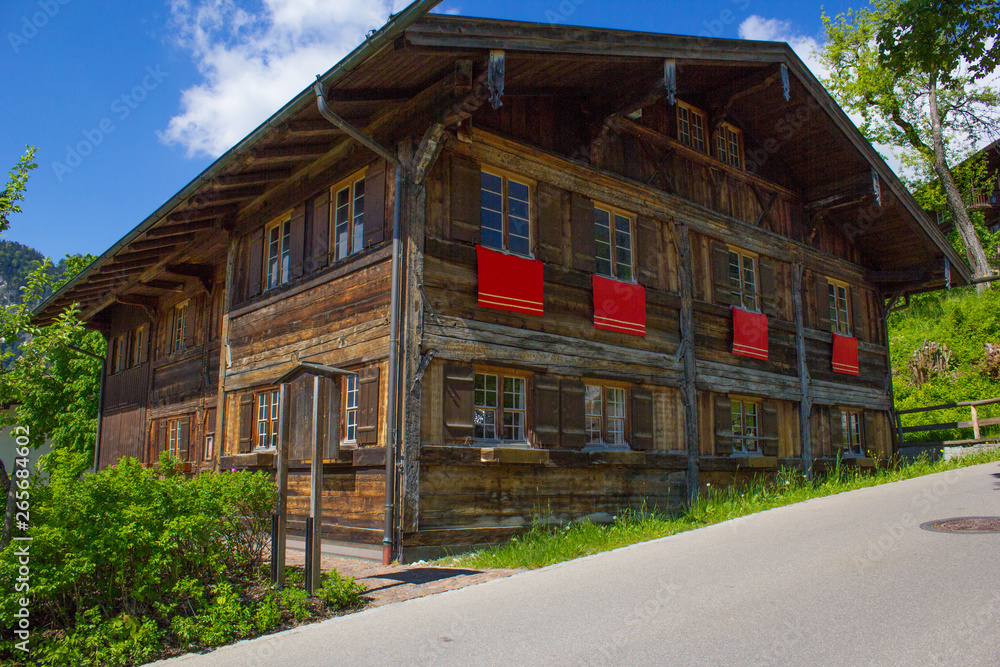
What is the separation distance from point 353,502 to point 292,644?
483 centimetres

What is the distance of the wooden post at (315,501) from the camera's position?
23.6 feet

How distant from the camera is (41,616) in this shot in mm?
6207

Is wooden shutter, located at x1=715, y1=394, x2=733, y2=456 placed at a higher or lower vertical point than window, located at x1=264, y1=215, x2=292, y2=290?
lower

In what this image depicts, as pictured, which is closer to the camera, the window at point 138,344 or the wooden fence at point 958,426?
the wooden fence at point 958,426

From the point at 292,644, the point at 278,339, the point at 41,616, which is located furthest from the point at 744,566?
the point at 278,339

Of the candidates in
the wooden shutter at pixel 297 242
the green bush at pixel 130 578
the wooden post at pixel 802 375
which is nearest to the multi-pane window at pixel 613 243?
the wooden shutter at pixel 297 242

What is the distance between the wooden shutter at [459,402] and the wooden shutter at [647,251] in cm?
426

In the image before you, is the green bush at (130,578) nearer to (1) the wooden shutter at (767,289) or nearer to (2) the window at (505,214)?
(2) the window at (505,214)

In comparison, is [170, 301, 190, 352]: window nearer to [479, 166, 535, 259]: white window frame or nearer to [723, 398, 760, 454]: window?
[479, 166, 535, 259]: white window frame

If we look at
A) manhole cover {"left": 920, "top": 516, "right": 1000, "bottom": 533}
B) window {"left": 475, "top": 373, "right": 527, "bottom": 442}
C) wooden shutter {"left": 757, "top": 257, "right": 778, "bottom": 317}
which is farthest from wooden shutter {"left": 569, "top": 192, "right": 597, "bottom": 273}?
manhole cover {"left": 920, "top": 516, "right": 1000, "bottom": 533}

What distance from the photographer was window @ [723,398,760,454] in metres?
14.7

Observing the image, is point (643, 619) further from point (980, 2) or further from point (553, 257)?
point (980, 2)

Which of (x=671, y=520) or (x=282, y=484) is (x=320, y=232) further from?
(x=671, y=520)

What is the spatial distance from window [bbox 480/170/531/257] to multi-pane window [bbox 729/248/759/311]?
5.25m
